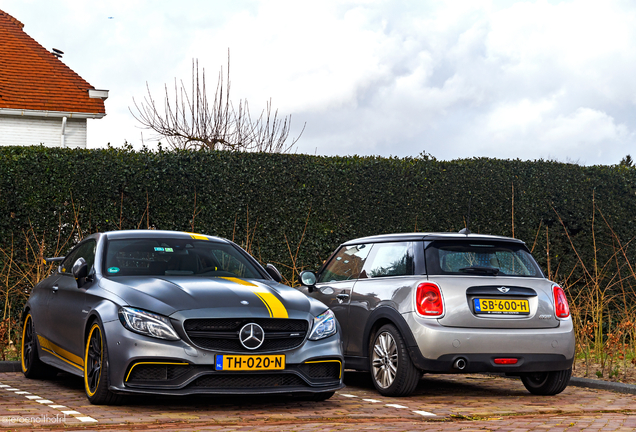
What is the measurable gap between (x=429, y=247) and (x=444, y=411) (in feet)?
5.37

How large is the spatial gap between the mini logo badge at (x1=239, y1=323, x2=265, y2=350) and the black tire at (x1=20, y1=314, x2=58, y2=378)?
318 centimetres

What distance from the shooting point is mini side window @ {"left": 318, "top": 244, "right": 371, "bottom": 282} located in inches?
347

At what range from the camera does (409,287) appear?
7656 millimetres

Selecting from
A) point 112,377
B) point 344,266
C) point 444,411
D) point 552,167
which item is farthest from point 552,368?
point 552,167

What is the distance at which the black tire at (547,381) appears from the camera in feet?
26.3

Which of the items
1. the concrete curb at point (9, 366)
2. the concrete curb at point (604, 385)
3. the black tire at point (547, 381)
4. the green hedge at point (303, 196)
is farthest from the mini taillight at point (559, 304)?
the green hedge at point (303, 196)

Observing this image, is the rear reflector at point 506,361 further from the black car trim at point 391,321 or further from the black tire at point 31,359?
the black tire at point 31,359

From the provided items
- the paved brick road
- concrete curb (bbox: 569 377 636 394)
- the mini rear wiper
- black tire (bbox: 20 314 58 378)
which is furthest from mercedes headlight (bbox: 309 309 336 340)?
concrete curb (bbox: 569 377 636 394)

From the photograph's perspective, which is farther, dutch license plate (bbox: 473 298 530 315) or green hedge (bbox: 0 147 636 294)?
green hedge (bbox: 0 147 636 294)

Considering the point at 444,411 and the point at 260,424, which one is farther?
the point at 444,411

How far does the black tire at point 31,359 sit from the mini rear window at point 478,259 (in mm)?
4225

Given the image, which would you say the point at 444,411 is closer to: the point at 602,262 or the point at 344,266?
the point at 344,266

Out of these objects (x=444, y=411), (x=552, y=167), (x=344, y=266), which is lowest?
(x=444, y=411)

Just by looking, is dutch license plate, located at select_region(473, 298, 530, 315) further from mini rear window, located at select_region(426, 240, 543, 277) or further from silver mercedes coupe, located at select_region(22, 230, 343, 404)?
silver mercedes coupe, located at select_region(22, 230, 343, 404)
